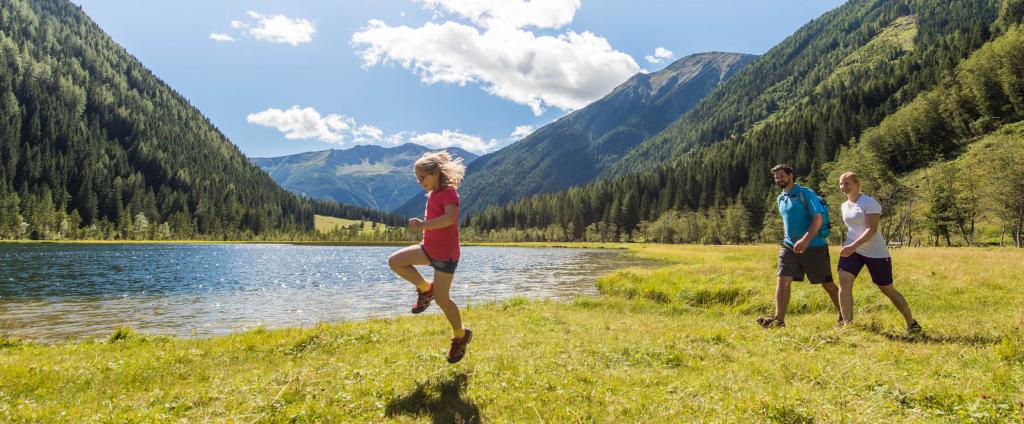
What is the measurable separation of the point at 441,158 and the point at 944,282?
1779 centimetres

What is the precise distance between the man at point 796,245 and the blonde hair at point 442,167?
714 cm

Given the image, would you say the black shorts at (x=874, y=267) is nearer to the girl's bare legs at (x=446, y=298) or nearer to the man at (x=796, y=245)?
the man at (x=796, y=245)

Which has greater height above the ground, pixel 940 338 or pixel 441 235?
pixel 441 235

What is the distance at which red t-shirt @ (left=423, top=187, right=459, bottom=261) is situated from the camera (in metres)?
6.65

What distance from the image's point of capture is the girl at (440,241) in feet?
21.8

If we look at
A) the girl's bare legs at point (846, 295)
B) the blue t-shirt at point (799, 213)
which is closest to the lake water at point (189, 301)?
the blue t-shirt at point (799, 213)

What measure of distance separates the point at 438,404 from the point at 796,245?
822 centimetres

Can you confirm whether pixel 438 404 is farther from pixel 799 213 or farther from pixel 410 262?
pixel 799 213

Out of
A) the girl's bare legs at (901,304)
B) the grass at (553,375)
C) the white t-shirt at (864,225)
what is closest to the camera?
the grass at (553,375)

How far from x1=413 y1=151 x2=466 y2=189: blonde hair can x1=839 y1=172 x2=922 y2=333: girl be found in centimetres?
762

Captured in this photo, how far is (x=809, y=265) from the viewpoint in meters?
10.2

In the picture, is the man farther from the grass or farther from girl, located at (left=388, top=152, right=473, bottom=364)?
girl, located at (left=388, top=152, right=473, bottom=364)

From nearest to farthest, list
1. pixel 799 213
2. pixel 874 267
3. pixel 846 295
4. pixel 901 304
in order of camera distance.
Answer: pixel 901 304, pixel 874 267, pixel 846 295, pixel 799 213

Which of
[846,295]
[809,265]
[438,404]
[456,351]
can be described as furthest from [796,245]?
[438,404]
